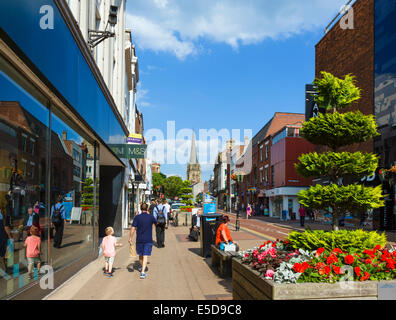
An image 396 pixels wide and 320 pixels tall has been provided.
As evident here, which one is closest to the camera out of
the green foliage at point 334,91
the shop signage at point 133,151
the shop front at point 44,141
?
the shop front at point 44,141

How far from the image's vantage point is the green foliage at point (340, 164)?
687 centimetres

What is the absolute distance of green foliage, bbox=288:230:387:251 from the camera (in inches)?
232

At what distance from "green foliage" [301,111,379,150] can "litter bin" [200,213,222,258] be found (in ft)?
16.7

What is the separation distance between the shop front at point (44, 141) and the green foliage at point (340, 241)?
4657 millimetres

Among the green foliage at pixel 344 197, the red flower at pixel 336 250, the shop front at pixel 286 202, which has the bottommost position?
the shop front at pixel 286 202

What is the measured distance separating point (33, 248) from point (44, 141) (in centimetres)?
202

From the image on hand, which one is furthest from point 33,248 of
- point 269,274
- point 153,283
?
point 269,274

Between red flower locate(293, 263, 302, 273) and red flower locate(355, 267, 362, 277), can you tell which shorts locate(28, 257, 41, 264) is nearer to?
red flower locate(293, 263, 302, 273)

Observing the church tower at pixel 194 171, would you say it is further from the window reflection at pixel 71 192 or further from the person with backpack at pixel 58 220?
the person with backpack at pixel 58 220

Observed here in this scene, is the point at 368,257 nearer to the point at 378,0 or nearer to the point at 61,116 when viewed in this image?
the point at 61,116

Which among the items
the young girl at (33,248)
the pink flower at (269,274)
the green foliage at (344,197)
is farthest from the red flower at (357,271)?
the young girl at (33,248)

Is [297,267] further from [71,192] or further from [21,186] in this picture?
[71,192]
